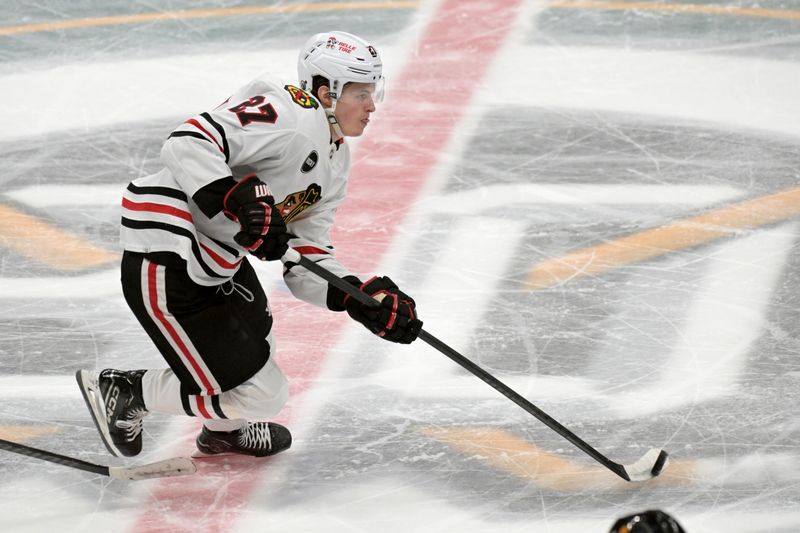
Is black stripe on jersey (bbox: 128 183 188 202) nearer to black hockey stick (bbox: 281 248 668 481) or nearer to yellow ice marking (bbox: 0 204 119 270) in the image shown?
black hockey stick (bbox: 281 248 668 481)

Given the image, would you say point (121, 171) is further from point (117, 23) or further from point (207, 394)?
point (207, 394)

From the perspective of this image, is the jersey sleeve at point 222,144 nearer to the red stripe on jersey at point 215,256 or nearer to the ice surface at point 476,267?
the red stripe on jersey at point 215,256

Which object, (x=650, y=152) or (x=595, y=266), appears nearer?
(x=595, y=266)

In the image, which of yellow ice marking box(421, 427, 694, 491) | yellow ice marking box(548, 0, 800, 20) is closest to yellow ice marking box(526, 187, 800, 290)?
yellow ice marking box(421, 427, 694, 491)

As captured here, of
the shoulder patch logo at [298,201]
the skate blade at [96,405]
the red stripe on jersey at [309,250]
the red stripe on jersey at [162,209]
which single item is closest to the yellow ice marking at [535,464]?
the red stripe on jersey at [309,250]

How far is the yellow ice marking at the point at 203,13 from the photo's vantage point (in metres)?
6.99

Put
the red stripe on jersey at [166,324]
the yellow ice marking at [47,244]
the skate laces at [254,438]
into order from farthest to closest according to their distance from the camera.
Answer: the yellow ice marking at [47,244]
the skate laces at [254,438]
the red stripe on jersey at [166,324]

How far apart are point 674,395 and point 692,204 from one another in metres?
1.40

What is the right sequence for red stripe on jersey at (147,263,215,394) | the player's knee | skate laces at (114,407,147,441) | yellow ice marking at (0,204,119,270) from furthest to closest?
1. yellow ice marking at (0,204,119,270)
2. skate laces at (114,407,147,441)
3. the player's knee
4. red stripe on jersey at (147,263,215,394)

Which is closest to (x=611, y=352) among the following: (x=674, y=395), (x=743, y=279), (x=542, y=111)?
(x=674, y=395)

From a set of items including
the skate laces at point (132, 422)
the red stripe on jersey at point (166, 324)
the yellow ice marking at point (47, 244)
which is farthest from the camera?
the yellow ice marking at point (47, 244)

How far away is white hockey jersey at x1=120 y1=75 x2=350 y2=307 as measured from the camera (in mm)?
3109

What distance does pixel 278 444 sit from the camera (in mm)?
3623

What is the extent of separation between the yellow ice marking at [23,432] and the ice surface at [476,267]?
2 centimetres
